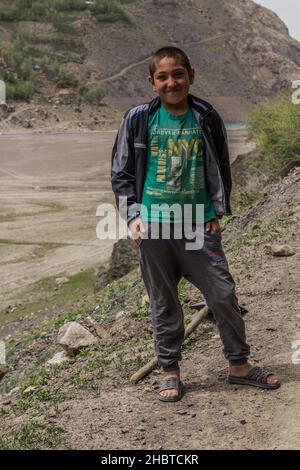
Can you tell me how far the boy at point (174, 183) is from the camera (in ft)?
13.5

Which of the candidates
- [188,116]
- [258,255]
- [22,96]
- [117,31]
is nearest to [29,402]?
[188,116]

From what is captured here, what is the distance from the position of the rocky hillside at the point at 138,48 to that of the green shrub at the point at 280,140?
59.4 m

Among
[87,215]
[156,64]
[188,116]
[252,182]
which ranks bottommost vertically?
[87,215]

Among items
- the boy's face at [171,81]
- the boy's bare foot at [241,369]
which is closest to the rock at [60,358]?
the boy's bare foot at [241,369]

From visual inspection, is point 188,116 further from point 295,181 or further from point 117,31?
point 117,31

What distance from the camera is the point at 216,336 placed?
18.2 feet

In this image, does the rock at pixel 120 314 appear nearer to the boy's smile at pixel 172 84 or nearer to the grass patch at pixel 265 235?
the grass patch at pixel 265 235

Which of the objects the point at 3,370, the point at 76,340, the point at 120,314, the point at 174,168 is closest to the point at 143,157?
the point at 174,168

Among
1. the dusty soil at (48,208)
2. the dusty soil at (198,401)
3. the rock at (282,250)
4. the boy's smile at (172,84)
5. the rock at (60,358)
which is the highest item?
the boy's smile at (172,84)

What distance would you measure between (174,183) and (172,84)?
1.72ft

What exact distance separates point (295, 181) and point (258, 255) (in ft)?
17.6

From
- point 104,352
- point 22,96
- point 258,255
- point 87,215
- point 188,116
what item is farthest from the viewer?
point 22,96

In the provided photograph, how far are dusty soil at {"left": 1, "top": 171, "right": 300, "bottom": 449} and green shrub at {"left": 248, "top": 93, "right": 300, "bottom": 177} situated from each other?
39.7 ft

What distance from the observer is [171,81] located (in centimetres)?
410
